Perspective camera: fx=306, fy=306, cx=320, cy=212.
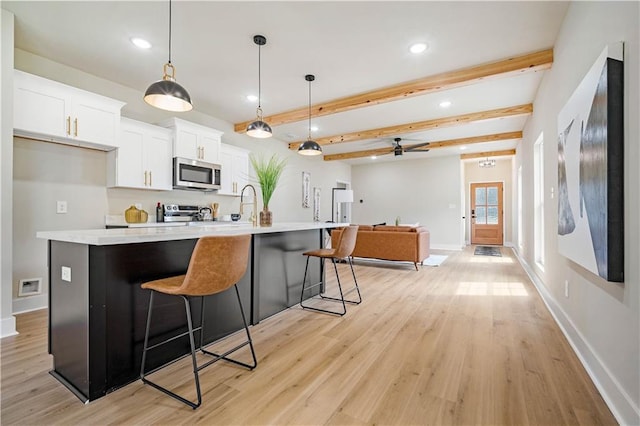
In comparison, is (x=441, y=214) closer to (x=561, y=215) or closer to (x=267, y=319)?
(x=561, y=215)

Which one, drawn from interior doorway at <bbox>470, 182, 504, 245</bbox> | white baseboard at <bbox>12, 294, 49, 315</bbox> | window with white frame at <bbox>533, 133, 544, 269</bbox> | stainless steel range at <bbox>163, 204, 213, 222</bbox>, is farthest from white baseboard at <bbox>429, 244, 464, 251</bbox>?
white baseboard at <bbox>12, 294, 49, 315</bbox>

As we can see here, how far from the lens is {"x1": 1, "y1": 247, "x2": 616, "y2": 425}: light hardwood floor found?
5.12 ft

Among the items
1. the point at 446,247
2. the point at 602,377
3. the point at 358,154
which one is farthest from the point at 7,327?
the point at 446,247

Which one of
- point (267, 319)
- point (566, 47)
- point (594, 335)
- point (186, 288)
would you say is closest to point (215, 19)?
point (186, 288)

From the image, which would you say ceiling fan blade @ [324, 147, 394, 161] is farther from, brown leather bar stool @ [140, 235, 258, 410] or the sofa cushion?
brown leather bar stool @ [140, 235, 258, 410]

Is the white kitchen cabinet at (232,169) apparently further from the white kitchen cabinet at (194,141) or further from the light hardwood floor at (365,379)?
the light hardwood floor at (365,379)

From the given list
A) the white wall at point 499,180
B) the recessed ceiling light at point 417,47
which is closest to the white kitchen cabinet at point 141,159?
the recessed ceiling light at point 417,47

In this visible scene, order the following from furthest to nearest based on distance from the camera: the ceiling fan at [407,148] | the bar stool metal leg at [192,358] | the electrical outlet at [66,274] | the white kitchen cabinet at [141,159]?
the ceiling fan at [407,148] < the white kitchen cabinet at [141,159] < the electrical outlet at [66,274] < the bar stool metal leg at [192,358]

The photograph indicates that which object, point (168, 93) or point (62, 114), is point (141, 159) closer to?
point (62, 114)

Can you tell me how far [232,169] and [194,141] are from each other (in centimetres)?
92

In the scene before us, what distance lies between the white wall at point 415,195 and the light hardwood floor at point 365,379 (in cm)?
579

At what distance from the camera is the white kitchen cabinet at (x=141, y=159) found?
3805mm

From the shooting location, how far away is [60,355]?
1900mm

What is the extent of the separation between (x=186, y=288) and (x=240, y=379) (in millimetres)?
705
